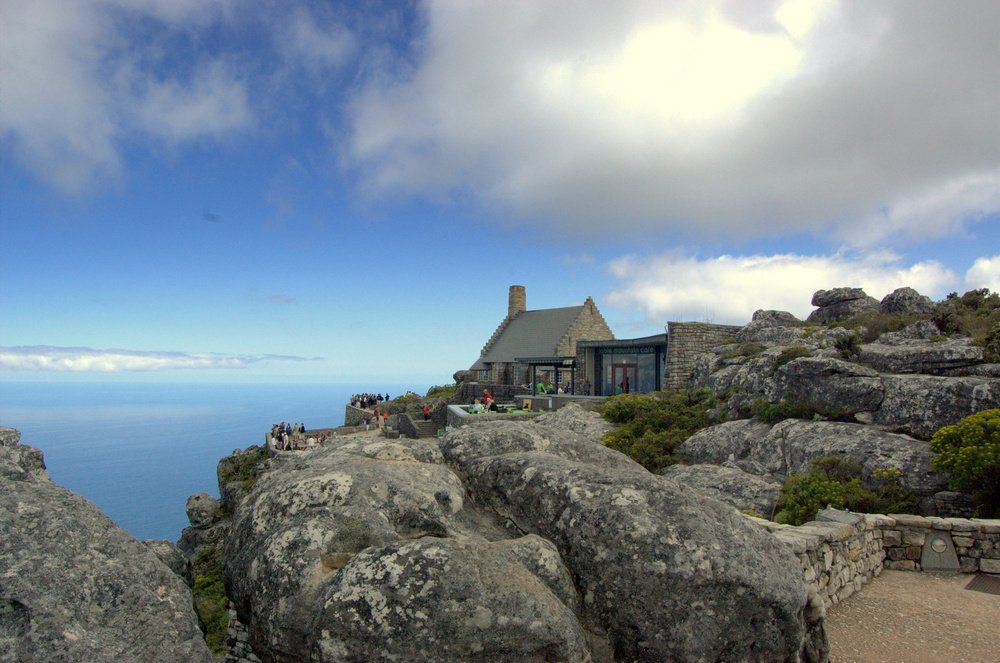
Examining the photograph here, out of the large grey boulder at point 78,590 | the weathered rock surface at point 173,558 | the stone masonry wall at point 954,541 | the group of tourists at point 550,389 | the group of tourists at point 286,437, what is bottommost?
the group of tourists at point 286,437

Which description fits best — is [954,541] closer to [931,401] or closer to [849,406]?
[931,401]

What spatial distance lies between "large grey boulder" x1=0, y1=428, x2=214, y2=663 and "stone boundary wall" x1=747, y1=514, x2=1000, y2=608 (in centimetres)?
772

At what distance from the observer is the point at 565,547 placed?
14.6ft

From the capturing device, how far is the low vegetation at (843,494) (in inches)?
418

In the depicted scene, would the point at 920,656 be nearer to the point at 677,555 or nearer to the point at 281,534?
the point at 677,555

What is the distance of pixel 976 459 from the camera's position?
10719 millimetres

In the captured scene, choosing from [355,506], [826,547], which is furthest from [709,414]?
[355,506]

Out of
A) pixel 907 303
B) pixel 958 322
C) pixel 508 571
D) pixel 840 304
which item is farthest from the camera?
pixel 840 304

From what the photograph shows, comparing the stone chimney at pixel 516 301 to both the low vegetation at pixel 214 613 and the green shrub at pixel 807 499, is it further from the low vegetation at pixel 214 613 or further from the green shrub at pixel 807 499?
the low vegetation at pixel 214 613

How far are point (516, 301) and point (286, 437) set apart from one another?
26829 mm

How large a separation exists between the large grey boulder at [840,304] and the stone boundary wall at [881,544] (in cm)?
2323

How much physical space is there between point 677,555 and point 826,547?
17.3ft

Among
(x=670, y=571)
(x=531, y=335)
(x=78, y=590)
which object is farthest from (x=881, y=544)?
(x=531, y=335)

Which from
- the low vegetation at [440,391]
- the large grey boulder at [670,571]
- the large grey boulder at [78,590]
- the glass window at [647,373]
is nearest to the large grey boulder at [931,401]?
the large grey boulder at [670,571]
